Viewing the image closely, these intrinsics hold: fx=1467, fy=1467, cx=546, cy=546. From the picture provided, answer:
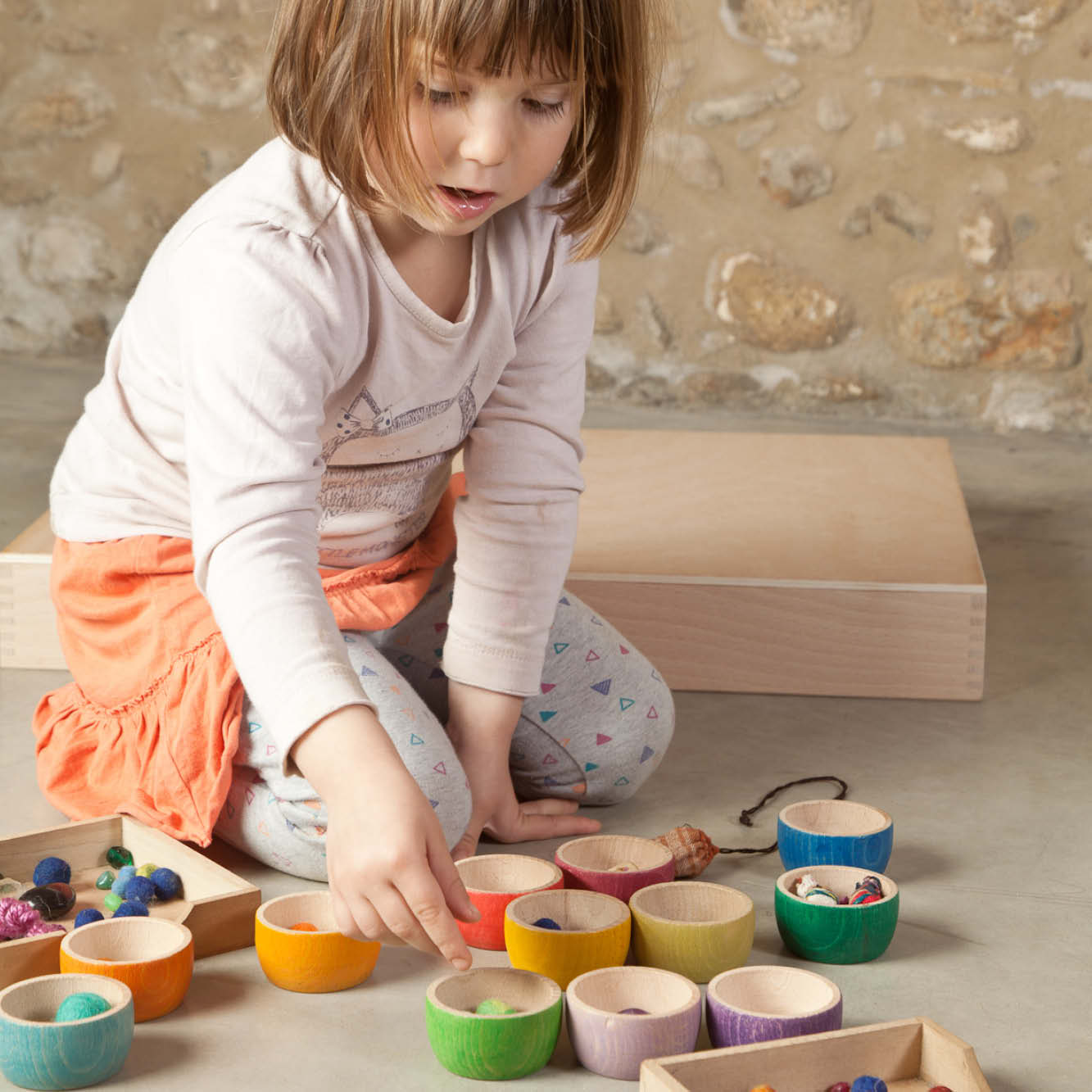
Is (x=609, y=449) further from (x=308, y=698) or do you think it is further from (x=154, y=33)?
(x=154, y=33)

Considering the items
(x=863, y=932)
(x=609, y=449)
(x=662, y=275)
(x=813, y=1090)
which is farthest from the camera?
(x=662, y=275)

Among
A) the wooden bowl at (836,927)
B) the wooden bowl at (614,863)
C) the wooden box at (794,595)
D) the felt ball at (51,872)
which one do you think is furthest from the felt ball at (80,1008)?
the wooden box at (794,595)

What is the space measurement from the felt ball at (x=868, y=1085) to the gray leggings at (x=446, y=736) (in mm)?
382

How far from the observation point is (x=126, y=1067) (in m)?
0.86

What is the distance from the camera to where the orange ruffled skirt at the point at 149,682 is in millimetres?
1100

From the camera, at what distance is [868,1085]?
792 millimetres

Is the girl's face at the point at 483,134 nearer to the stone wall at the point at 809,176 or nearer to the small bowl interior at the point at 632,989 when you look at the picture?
the small bowl interior at the point at 632,989

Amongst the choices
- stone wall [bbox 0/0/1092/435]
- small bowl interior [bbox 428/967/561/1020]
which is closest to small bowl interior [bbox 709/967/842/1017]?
small bowl interior [bbox 428/967/561/1020]

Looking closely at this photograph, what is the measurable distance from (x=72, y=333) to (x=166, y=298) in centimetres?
204

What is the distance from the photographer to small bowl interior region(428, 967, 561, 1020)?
0.86m

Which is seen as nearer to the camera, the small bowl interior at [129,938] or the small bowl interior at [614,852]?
the small bowl interior at [129,938]

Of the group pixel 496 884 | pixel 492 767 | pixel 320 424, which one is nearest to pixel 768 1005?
pixel 496 884

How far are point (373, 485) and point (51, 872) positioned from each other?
0.38 metres

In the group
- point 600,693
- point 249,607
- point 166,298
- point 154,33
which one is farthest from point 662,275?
point 249,607
